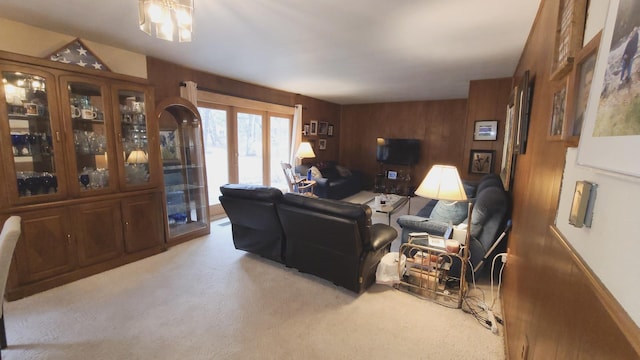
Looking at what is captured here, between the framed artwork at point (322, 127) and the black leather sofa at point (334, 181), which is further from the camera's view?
the framed artwork at point (322, 127)

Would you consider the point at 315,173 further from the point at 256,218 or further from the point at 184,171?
the point at 256,218

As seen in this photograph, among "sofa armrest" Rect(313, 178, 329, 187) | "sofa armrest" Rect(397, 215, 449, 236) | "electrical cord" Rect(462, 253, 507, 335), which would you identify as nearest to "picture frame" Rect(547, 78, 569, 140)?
"electrical cord" Rect(462, 253, 507, 335)

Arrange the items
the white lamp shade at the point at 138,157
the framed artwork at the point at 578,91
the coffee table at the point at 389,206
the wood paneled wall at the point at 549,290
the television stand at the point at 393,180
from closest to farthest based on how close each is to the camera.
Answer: the wood paneled wall at the point at 549,290
the framed artwork at the point at 578,91
the white lamp shade at the point at 138,157
the coffee table at the point at 389,206
the television stand at the point at 393,180

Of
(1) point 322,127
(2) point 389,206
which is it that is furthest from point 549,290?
(1) point 322,127

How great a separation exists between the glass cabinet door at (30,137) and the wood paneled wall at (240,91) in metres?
1.28

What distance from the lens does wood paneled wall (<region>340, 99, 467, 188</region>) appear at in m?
6.77

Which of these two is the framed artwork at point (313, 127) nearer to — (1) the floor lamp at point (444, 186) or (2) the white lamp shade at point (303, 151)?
(2) the white lamp shade at point (303, 151)

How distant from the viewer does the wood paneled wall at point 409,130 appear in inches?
267

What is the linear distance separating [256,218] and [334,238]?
985 mm

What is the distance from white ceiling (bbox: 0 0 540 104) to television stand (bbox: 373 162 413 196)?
11.1ft

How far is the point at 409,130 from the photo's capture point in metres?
7.31

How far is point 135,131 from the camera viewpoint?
126 inches

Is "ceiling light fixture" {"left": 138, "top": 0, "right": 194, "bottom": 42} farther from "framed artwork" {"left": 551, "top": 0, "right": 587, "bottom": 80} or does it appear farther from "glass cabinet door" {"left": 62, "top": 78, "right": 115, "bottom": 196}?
"framed artwork" {"left": 551, "top": 0, "right": 587, "bottom": 80}

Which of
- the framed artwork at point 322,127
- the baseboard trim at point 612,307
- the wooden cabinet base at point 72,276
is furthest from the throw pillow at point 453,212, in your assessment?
the framed artwork at point 322,127
